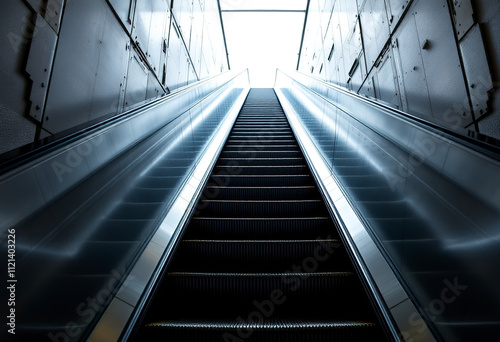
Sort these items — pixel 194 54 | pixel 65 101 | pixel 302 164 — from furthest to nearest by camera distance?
pixel 194 54, pixel 302 164, pixel 65 101

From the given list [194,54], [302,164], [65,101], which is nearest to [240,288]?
[65,101]

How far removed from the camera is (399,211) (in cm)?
200

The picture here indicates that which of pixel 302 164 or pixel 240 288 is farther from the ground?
pixel 302 164

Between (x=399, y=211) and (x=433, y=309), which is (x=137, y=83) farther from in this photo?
(x=433, y=309)

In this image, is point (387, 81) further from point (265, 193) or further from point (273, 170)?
point (265, 193)

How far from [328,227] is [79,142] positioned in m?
2.05

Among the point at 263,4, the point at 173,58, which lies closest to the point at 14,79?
the point at 173,58

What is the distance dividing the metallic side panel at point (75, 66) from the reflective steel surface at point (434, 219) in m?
2.19

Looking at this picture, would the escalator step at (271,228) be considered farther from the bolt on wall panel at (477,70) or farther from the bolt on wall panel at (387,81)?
the bolt on wall panel at (387,81)

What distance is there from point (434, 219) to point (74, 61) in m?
2.64

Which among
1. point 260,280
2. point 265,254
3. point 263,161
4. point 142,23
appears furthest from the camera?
point 263,161

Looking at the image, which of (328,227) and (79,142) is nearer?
(79,142)

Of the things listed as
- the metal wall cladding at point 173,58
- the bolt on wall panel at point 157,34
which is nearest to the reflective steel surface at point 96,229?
the bolt on wall panel at point 157,34

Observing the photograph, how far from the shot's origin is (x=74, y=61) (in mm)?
2660
